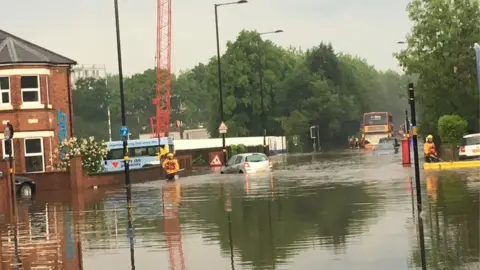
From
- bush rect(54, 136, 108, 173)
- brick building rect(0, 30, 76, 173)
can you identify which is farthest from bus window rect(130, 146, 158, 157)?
bush rect(54, 136, 108, 173)

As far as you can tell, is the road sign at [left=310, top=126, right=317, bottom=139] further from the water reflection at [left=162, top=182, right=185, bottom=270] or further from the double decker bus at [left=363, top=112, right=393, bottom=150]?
the water reflection at [left=162, top=182, right=185, bottom=270]

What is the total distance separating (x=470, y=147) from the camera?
142 feet

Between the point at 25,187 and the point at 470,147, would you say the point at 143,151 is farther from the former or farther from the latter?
the point at 470,147

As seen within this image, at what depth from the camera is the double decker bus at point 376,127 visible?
107312 mm

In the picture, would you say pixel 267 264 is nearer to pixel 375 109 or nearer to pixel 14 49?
pixel 14 49

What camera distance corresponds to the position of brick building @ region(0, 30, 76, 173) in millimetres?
46781

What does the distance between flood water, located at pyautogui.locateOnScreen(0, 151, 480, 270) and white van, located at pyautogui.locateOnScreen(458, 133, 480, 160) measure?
11.8 meters

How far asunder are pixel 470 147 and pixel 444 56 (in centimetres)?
1355

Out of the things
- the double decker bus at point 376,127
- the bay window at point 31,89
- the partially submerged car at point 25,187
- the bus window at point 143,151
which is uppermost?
the bay window at point 31,89

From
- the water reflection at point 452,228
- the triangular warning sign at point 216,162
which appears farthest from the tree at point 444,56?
the water reflection at point 452,228

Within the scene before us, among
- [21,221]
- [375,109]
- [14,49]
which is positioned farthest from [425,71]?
[375,109]

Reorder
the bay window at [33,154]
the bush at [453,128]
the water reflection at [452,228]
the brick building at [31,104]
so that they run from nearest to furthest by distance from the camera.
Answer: the water reflection at [452,228] → the brick building at [31,104] → the bay window at [33,154] → the bush at [453,128]

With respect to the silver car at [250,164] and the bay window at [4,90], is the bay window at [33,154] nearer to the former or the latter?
the bay window at [4,90]

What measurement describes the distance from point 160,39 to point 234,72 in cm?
1104
